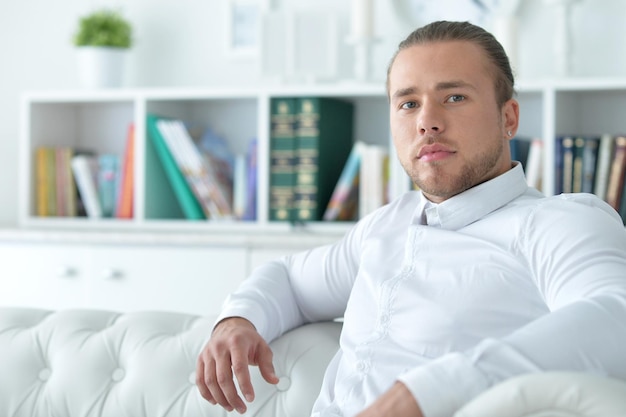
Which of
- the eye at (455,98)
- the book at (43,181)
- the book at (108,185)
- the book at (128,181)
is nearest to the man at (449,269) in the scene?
the eye at (455,98)

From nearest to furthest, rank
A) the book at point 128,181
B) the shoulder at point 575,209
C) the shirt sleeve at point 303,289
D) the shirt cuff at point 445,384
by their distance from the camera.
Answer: the shirt cuff at point 445,384 < the shoulder at point 575,209 < the shirt sleeve at point 303,289 < the book at point 128,181

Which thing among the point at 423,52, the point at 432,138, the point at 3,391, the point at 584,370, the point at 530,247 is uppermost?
the point at 423,52

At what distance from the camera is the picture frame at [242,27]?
142 inches

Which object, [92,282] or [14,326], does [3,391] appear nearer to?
[14,326]

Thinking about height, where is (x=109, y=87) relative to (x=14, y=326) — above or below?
above

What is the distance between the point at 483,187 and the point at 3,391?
97 cm

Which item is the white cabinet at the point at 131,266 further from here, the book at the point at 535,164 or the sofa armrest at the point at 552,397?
the sofa armrest at the point at 552,397

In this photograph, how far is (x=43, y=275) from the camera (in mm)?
3252

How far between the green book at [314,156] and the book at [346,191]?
6 centimetres

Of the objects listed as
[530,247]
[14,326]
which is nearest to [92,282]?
[14,326]

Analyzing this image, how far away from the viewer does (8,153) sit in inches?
157

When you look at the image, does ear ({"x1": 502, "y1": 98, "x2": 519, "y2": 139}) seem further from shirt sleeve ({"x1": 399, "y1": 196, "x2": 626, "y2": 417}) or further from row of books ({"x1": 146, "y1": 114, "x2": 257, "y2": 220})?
row of books ({"x1": 146, "y1": 114, "x2": 257, "y2": 220})

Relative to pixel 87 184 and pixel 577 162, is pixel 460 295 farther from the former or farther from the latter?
pixel 87 184

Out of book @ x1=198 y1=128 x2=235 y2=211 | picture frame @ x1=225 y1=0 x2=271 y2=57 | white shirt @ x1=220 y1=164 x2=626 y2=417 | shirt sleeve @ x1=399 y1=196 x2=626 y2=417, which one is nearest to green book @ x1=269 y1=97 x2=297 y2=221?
book @ x1=198 y1=128 x2=235 y2=211
